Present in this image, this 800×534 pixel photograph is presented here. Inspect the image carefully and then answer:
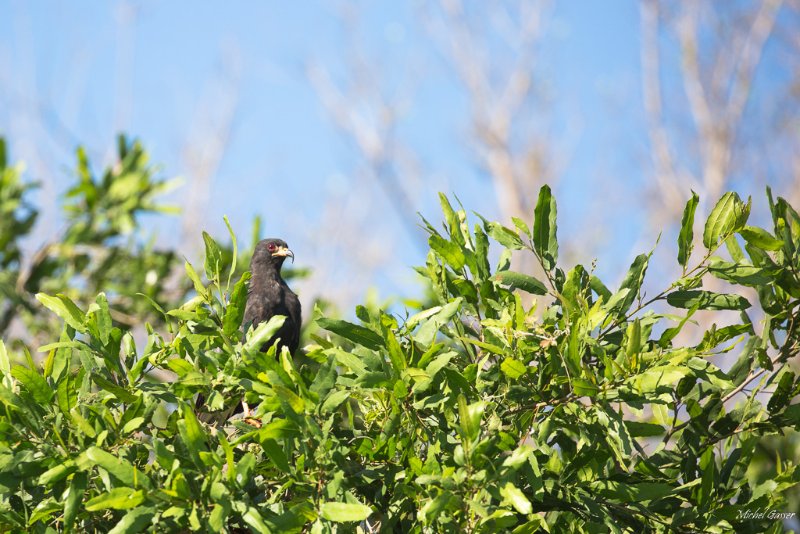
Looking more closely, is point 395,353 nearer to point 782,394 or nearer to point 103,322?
point 103,322

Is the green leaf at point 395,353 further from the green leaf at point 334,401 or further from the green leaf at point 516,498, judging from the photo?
the green leaf at point 516,498

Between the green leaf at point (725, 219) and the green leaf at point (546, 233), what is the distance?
0.48 m

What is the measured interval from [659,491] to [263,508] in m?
1.16

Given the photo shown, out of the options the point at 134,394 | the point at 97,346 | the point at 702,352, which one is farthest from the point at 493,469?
the point at 97,346

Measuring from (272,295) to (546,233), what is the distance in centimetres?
297

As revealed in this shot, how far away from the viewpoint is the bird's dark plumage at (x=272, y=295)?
5141 mm

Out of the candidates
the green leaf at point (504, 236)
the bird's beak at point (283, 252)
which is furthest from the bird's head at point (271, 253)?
the green leaf at point (504, 236)

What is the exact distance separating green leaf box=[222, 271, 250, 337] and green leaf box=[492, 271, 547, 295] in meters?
0.83

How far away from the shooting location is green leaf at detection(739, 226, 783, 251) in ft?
8.74

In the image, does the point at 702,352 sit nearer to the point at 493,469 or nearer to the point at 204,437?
the point at 493,469

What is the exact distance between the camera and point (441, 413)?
2.50 metres

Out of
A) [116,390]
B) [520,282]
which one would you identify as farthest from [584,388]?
[116,390]

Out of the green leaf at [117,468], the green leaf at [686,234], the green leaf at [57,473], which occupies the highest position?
the green leaf at [686,234]

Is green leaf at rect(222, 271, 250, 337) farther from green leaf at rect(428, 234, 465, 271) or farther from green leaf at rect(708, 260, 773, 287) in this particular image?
green leaf at rect(708, 260, 773, 287)
